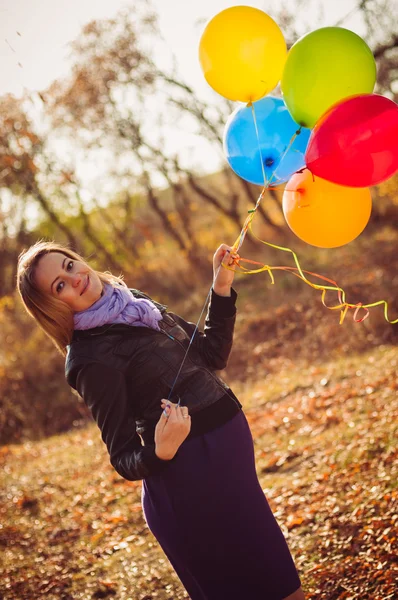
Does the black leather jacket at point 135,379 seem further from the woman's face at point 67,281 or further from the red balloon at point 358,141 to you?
the red balloon at point 358,141

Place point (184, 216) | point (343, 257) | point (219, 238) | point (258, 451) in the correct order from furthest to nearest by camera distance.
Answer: point (219, 238) < point (184, 216) < point (343, 257) < point (258, 451)

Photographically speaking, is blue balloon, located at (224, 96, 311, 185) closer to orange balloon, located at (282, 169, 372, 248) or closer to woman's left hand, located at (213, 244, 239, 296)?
orange balloon, located at (282, 169, 372, 248)

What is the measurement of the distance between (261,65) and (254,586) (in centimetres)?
238

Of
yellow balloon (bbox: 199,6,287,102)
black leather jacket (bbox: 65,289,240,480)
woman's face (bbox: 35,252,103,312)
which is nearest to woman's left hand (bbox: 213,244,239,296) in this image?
black leather jacket (bbox: 65,289,240,480)

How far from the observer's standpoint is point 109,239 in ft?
61.0

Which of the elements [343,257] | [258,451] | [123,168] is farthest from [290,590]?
[123,168]

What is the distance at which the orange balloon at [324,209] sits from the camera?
2469mm

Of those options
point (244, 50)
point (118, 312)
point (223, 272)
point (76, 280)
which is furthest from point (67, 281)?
point (244, 50)

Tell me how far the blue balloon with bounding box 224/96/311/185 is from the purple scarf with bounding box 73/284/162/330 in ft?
3.29

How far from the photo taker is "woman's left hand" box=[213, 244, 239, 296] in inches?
94.0

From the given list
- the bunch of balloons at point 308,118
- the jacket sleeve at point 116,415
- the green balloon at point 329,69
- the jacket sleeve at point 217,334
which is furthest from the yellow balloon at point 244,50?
the jacket sleeve at point 116,415

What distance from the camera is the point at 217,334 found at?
239 centimetres

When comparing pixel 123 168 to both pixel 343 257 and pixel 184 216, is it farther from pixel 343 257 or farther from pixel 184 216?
pixel 343 257

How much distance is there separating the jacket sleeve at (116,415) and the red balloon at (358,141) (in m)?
1.25
